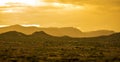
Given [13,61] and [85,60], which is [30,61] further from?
[85,60]

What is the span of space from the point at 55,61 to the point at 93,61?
750 cm

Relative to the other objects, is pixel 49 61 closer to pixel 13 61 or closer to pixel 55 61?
pixel 55 61

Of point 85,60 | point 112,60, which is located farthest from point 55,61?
point 112,60

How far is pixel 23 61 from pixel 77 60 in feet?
36.1

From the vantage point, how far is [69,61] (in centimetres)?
6919

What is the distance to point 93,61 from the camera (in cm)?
6919

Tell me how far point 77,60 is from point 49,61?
583cm

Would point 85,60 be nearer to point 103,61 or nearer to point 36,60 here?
point 103,61

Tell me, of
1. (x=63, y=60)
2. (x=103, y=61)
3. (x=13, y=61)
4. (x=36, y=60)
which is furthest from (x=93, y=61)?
(x=13, y=61)

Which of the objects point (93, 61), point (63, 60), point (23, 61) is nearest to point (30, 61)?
point (23, 61)

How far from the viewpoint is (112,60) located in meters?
70.6

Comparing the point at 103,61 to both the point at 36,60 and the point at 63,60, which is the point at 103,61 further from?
the point at 36,60

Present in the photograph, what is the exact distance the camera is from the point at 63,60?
71500 mm

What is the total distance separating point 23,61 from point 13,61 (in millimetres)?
2017
